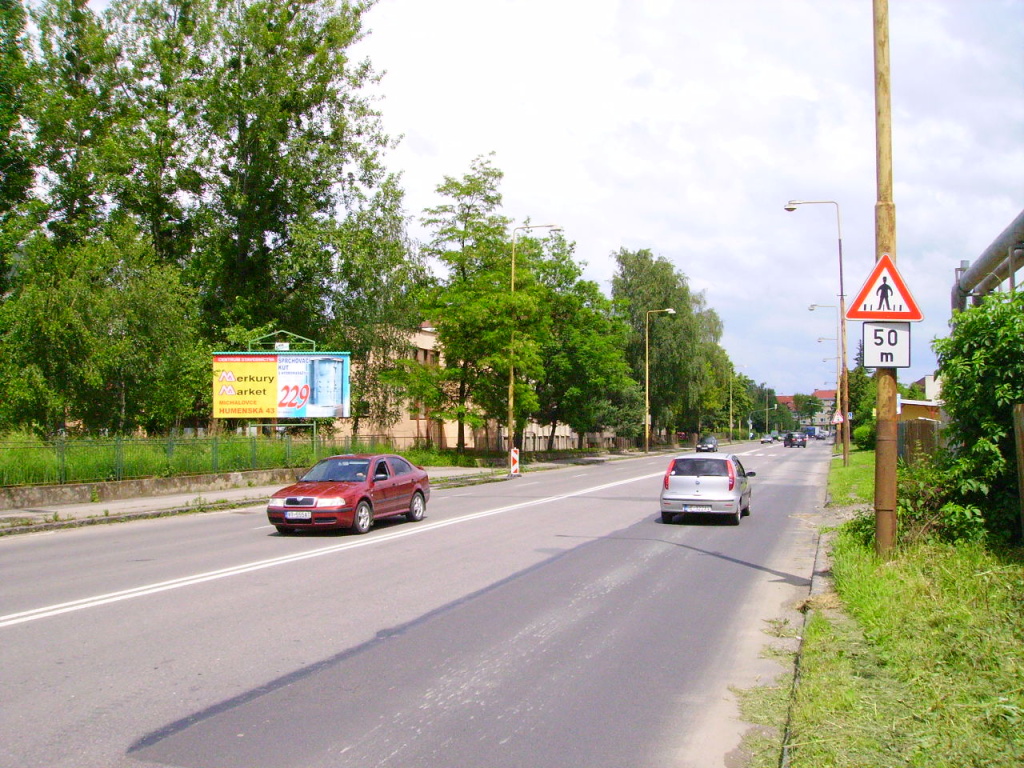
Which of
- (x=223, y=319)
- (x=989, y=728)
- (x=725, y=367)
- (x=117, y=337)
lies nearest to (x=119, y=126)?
(x=223, y=319)

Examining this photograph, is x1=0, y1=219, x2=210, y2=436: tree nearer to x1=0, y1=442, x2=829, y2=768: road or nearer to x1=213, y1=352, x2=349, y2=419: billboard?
x1=213, y1=352, x2=349, y2=419: billboard

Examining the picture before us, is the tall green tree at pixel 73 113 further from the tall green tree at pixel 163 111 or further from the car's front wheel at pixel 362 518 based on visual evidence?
the car's front wheel at pixel 362 518

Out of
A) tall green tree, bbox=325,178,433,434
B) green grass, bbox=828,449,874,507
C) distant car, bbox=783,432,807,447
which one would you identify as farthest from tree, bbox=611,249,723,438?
green grass, bbox=828,449,874,507

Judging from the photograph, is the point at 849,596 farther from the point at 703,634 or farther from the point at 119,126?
the point at 119,126

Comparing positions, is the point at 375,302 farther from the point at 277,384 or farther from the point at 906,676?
the point at 906,676

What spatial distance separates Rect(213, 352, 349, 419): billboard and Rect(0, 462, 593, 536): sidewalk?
331 cm

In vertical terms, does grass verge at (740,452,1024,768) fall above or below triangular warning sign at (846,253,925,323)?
below

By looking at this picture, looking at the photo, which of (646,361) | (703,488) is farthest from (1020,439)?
(646,361)

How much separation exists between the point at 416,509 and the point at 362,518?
7.98 ft

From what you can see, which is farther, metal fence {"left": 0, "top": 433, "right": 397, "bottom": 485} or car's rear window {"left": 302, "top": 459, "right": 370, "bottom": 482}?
metal fence {"left": 0, "top": 433, "right": 397, "bottom": 485}

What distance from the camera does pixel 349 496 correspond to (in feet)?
48.8

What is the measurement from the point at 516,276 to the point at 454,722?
36843 millimetres

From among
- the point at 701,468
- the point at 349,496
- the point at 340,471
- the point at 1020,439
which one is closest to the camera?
the point at 1020,439

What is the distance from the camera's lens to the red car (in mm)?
14688
